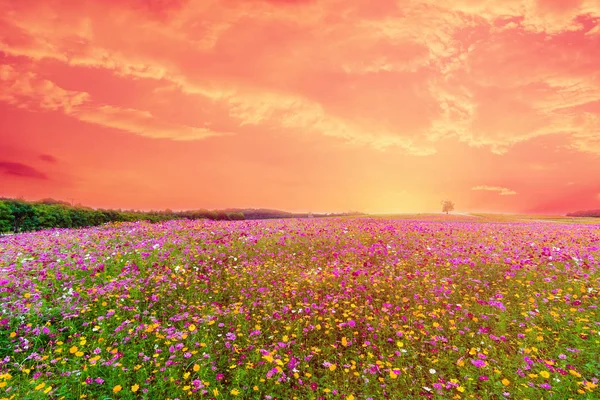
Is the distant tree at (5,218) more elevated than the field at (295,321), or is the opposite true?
the distant tree at (5,218)

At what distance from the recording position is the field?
6168 mm

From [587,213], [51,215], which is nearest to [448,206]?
[587,213]

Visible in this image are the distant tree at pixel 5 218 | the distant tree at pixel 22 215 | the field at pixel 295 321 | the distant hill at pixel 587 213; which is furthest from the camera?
the distant hill at pixel 587 213

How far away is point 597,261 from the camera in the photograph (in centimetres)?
1151

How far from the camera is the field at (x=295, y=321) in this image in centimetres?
617

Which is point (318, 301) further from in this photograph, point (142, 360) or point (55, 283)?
point (55, 283)

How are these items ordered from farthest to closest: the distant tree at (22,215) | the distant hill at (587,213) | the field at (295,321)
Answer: the distant hill at (587,213) → the distant tree at (22,215) → the field at (295,321)

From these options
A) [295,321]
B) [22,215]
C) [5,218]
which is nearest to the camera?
[295,321]

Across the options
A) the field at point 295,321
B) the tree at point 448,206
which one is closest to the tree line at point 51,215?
the field at point 295,321

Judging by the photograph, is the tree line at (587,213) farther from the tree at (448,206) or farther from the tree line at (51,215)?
the tree line at (51,215)

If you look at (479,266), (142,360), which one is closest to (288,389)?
(142,360)

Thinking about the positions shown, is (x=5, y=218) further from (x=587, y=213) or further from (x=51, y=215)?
(x=587, y=213)

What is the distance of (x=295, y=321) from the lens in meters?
8.23

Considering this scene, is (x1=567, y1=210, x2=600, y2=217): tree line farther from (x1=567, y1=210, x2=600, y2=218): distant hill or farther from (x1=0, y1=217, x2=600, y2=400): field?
(x1=0, y1=217, x2=600, y2=400): field
